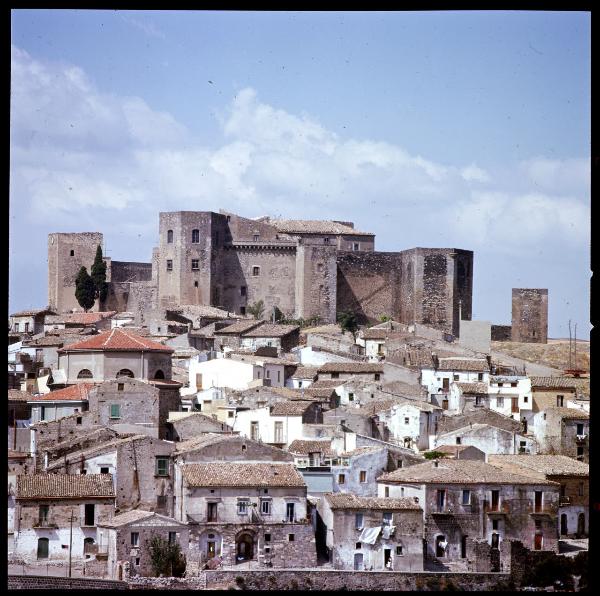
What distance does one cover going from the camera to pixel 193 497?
58.8 ft

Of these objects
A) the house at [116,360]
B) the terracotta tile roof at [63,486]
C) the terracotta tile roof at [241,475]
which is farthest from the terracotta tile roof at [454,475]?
the house at [116,360]

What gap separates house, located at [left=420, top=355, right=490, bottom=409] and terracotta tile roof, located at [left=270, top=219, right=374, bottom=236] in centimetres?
1694

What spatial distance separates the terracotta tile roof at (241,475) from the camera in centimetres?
1812

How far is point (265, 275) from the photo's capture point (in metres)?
44.2

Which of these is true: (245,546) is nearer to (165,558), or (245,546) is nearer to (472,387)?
(165,558)

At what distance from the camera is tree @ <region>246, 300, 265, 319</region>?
142ft

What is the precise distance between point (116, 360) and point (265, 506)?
7826 millimetres

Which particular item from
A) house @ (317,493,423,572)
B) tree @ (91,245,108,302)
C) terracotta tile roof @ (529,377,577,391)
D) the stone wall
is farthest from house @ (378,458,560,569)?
tree @ (91,245,108,302)

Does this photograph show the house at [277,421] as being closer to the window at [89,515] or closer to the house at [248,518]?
the house at [248,518]

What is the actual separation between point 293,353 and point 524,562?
15827mm

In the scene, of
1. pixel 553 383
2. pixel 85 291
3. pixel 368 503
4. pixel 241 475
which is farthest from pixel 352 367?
pixel 85 291

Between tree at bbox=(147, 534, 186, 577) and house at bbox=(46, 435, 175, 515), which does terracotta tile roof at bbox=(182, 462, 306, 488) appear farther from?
tree at bbox=(147, 534, 186, 577)
